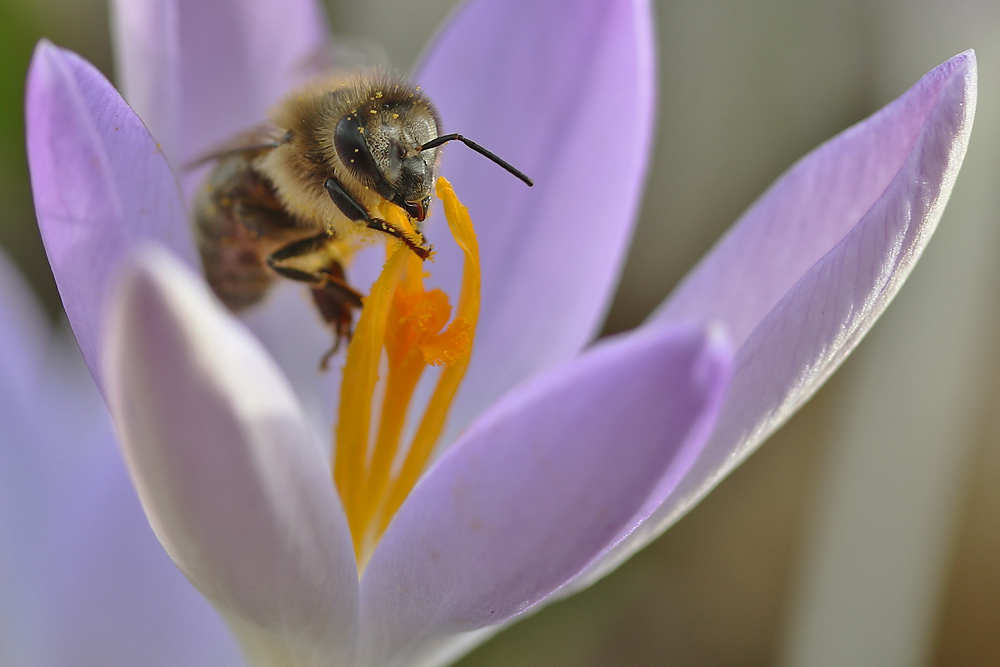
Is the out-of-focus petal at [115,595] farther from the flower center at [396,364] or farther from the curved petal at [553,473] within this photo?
the curved petal at [553,473]

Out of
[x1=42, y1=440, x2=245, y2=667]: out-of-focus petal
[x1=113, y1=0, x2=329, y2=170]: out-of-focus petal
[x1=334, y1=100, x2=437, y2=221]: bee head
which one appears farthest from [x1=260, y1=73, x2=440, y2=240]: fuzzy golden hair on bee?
[x1=42, y1=440, x2=245, y2=667]: out-of-focus petal

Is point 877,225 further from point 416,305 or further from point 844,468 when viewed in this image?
point 844,468

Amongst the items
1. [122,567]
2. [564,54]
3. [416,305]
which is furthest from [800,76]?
[122,567]

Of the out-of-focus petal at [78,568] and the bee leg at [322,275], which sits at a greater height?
the bee leg at [322,275]

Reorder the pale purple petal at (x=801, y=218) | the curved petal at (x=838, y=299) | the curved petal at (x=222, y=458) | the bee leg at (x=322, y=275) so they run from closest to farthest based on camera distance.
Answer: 1. the curved petal at (x=222, y=458)
2. the curved petal at (x=838, y=299)
3. the pale purple petal at (x=801, y=218)
4. the bee leg at (x=322, y=275)

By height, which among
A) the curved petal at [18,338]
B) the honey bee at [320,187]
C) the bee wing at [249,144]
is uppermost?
the bee wing at [249,144]

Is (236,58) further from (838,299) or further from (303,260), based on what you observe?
(838,299)

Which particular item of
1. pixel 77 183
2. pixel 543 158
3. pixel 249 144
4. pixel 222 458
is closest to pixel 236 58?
pixel 249 144

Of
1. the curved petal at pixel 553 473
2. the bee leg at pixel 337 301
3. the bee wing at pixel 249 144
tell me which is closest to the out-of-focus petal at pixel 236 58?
the bee wing at pixel 249 144

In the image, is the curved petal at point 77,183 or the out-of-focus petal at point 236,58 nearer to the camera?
the curved petal at point 77,183
